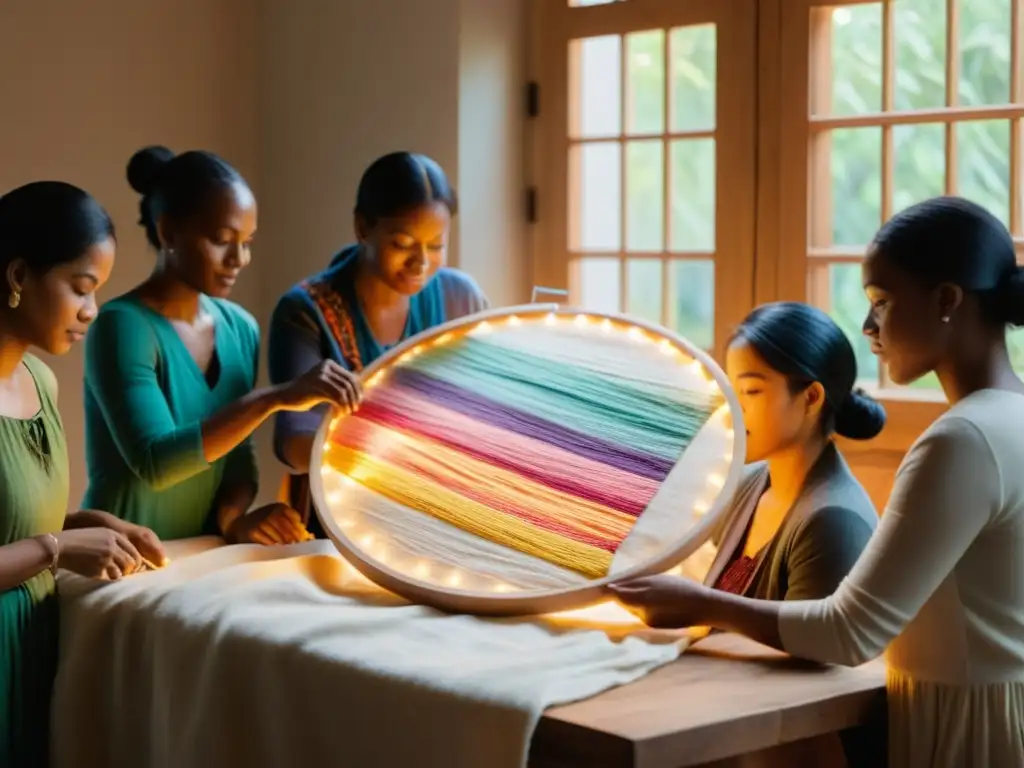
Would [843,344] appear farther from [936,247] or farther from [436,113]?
[436,113]

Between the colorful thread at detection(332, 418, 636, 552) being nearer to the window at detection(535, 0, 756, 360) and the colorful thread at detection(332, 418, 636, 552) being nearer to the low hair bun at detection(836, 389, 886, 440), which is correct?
the low hair bun at detection(836, 389, 886, 440)

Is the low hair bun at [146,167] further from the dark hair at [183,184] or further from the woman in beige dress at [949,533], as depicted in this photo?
the woman in beige dress at [949,533]

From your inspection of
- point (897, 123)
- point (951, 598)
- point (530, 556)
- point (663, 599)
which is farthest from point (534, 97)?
point (951, 598)

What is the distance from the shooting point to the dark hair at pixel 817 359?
1.57 metres

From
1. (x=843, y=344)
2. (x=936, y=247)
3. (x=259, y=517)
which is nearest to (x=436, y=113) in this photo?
(x=259, y=517)

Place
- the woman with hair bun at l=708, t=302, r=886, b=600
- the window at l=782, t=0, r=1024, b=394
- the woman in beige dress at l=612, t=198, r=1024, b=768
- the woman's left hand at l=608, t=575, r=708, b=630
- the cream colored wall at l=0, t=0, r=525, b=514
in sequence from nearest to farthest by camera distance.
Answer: the woman in beige dress at l=612, t=198, r=1024, b=768 < the woman's left hand at l=608, t=575, r=708, b=630 < the woman with hair bun at l=708, t=302, r=886, b=600 < the window at l=782, t=0, r=1024, b=394 < the cream colored wall at l=0, t=0, r=525, b=514

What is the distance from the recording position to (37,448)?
1.60 metres

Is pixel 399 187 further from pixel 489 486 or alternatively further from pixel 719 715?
pixel 719 715

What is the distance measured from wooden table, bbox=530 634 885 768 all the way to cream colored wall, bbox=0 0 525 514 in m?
1.65

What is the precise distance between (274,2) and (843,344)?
2.07 metres

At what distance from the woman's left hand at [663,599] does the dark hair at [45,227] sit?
721 mm

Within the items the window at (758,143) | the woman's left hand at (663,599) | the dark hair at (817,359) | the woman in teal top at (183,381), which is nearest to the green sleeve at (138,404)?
the woman in teal top at (183,381)

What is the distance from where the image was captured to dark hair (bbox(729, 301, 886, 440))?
1569mm

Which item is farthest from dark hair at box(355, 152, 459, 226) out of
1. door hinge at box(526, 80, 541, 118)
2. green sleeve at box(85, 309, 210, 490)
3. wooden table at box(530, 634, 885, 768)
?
door hinge at box(526, 80, 541, 118)
